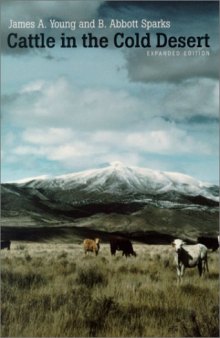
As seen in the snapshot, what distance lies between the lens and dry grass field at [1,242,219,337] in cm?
794

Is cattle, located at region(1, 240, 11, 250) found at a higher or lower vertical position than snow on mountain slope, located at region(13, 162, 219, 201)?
lower

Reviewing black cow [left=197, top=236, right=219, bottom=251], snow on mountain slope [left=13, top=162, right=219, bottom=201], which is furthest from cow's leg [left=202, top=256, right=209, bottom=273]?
snow on mountain slope [left=13, top=162, right=219, bottom=201]

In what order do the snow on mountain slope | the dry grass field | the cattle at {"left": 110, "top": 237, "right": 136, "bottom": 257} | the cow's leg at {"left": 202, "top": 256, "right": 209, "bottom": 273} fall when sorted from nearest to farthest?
the dry grass field < the snow on mountain slope < the cow's leg at {"left": 202, "top": 256, "right": 209, "bottom": 273} < the cattle at {"left": 110, "top": 237, "right": 136, "bottom": 257}

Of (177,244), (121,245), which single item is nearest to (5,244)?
(121,245)

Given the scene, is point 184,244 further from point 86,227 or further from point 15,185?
point 15,185

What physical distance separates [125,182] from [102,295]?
2.26 metres

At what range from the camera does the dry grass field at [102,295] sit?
7938 mm

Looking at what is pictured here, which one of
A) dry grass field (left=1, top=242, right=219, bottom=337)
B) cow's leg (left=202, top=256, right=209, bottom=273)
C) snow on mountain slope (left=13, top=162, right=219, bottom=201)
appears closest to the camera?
dry grass field (left=1, top=242, right=219, bottom=337)

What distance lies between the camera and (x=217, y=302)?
8.88m

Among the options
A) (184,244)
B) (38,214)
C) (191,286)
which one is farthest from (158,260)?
(38,214)

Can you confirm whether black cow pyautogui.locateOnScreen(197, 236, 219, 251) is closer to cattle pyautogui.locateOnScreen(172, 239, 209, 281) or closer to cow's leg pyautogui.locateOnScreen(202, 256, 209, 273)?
cattle pyautogui.locateOnScreen(172, 239, 209, 281)

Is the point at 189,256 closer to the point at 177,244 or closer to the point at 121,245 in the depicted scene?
the point at 177,244

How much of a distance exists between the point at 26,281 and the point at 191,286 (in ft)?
8.63

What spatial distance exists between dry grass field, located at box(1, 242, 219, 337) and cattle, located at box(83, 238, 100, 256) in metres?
0.15
